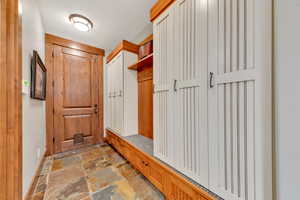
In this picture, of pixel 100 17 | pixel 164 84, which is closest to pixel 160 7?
pixel 164 84

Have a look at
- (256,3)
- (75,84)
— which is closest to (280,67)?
(256,3)

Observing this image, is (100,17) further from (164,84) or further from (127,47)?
(164,84)

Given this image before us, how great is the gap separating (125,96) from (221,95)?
1.91 m

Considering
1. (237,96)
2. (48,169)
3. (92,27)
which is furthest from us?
(92,27)

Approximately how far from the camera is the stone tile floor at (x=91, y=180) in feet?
4.64

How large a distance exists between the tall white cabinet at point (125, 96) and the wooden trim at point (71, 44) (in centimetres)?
91

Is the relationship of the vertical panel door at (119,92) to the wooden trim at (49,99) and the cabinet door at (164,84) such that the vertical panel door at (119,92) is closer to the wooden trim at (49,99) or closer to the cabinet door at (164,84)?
the cabinet door at (164,84)

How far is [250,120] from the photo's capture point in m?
0.74

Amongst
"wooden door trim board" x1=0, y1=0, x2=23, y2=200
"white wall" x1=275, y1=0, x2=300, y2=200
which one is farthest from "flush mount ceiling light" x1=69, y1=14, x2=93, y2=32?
"white wall" x1=275, y1=0, x2=300, y2=200

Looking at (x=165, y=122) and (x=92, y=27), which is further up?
(x=92, y=27)

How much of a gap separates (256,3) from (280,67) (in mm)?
423

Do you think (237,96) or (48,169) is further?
(48,169)

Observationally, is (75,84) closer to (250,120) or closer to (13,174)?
(13,174)

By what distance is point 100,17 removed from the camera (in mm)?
2135
